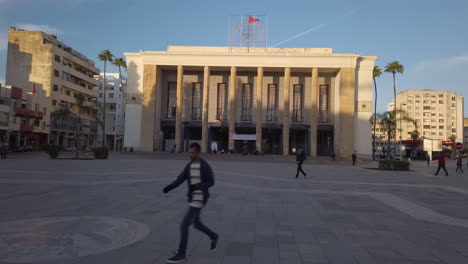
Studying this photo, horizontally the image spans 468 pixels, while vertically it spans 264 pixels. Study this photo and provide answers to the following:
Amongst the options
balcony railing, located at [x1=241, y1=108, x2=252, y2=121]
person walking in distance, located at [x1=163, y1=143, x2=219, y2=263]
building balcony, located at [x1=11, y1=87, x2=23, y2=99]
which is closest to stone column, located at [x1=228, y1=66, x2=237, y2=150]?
balcony railing, located at [x1=241, y1=108, x2=252, y2=121]

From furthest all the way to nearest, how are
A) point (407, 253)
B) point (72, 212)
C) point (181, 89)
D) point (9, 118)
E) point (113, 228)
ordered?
point (181, 89)
point (9, 118)
point (72, 212)
point (113, 228)
point (407, 253)

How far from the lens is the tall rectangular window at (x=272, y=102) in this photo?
54.6 m

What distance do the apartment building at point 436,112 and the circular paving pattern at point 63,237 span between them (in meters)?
127

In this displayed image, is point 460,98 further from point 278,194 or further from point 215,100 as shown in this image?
point 278,194

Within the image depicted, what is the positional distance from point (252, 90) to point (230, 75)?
4.33 meters

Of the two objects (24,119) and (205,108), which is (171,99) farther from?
(24,119)

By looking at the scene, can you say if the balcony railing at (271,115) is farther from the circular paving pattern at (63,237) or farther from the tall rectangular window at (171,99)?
the circular paving pattern at (63,237)

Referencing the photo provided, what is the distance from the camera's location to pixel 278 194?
11781mm

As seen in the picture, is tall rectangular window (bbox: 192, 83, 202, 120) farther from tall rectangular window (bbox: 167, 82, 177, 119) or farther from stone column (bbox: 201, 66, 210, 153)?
stone column (bbox: 201, 66, 210, 153)

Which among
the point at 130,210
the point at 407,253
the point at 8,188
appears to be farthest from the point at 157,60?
the point at 407,253

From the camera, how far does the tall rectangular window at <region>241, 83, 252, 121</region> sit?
54625mm

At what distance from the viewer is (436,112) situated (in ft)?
392

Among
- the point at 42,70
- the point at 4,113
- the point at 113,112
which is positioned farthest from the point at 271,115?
the point at 113,112

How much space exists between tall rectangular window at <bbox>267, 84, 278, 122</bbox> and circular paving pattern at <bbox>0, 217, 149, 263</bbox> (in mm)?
48224
